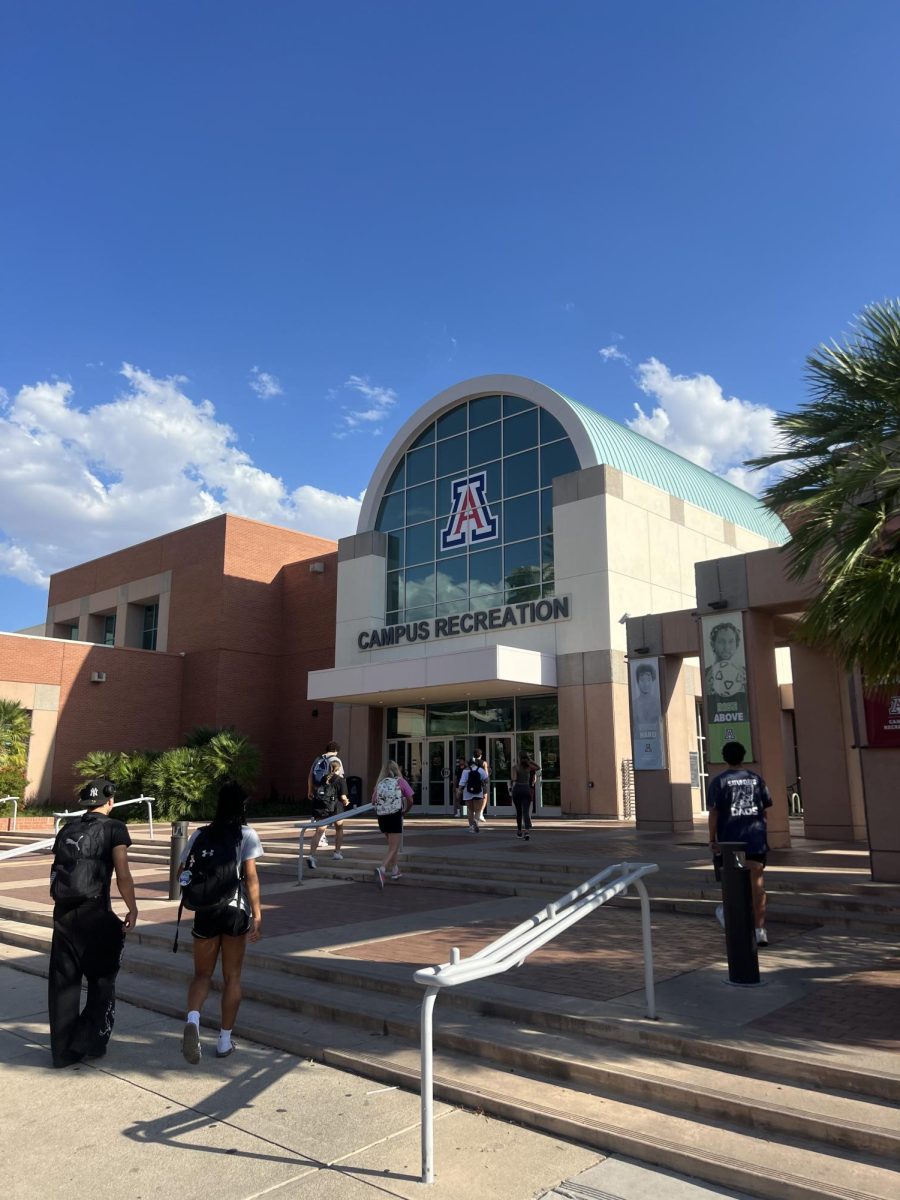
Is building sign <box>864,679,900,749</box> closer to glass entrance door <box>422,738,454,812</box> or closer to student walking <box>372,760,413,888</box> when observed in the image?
student walking <box>372,760,413,888</box>

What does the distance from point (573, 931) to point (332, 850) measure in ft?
25.3

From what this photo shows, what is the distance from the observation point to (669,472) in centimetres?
2962

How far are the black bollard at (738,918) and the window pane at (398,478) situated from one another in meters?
26.2

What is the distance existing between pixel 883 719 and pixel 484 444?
20821mm

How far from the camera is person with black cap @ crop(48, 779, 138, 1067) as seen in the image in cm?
556

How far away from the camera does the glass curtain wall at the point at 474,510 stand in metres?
27.3

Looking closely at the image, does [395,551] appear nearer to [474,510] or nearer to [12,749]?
[474,510]

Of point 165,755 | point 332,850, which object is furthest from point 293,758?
point 332,850

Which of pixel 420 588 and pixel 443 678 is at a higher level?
pixel 420 588

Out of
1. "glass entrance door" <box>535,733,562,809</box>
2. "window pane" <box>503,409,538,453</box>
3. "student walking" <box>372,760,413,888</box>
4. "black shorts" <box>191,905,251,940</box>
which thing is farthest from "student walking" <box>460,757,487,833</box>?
"black shorts" <box>191,905,251,940</box>

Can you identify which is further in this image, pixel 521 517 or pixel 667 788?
pixel 521 517

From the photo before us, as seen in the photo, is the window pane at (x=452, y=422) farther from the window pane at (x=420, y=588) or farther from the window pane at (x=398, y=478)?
the window pane at (x=420, y=588)

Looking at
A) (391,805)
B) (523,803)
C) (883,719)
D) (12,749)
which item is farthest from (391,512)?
(883,719)

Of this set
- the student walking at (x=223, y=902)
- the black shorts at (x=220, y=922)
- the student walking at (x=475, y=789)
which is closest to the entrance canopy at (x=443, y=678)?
the student walking at (x=475, y=789)
